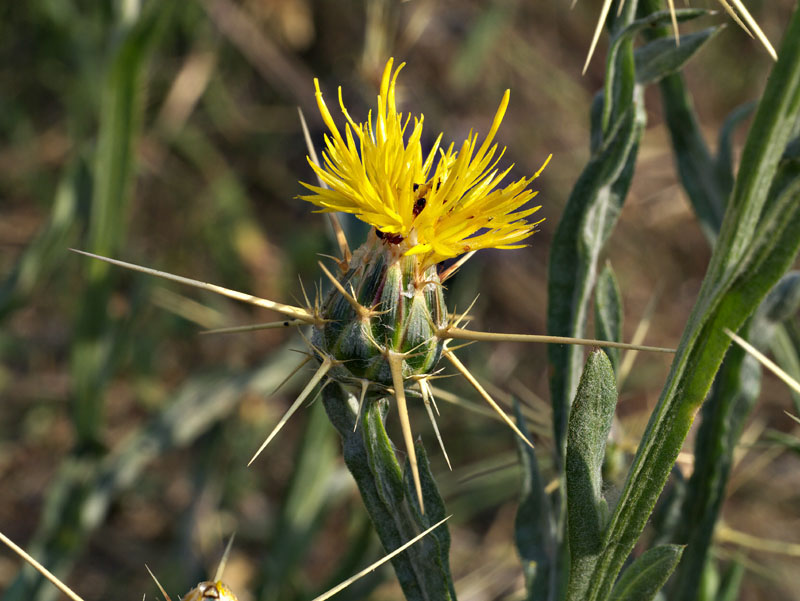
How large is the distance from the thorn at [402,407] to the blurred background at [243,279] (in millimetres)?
517

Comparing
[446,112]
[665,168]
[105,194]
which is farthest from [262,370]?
[665,168]

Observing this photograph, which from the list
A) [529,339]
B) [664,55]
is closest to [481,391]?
[529,339]

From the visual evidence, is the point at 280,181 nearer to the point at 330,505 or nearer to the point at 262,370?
the point at 262,370

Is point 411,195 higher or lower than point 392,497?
higher

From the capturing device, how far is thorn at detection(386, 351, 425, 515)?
0.73m

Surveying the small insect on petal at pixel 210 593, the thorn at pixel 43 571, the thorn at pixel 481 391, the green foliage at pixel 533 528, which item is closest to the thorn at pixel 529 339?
the thorn at pixel 481 391

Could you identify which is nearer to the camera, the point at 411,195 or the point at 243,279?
the point at 411,195

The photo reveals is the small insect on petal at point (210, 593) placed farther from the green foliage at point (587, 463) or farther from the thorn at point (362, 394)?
the green foliage at point (587, 463)

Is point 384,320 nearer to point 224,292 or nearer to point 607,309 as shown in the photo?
point 224,292

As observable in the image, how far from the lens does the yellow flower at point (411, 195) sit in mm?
802

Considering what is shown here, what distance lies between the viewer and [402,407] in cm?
74

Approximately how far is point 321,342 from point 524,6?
137 inches

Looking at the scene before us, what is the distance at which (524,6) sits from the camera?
12.8 feet

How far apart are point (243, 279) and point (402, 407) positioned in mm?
2162
